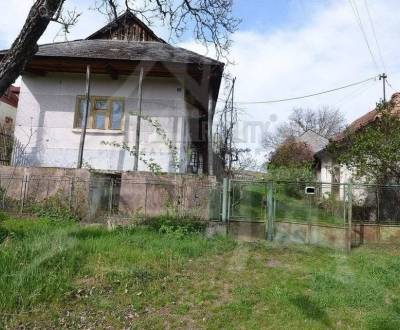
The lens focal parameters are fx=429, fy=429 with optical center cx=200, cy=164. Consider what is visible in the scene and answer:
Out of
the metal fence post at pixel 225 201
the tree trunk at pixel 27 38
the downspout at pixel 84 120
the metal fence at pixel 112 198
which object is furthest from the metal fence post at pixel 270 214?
the tree trunk at pixel 27 38

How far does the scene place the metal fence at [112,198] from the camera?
35.7 feet

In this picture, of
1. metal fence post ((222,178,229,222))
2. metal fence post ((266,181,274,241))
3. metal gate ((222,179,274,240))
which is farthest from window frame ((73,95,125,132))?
metal fence post ((266,181,274,241))

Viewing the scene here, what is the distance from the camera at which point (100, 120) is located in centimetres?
1416

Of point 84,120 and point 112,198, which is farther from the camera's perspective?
point 84,120

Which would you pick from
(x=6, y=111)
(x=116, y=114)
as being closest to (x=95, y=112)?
(x=116, y=114)

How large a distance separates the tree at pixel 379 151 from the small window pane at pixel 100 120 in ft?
25.1

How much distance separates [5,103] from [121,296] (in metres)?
30.5

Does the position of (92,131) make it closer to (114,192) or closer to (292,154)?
(114,192)

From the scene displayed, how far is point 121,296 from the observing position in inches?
253

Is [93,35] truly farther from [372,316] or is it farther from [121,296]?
[372,316]

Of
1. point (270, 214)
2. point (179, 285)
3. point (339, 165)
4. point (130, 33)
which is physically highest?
point (130, 33)

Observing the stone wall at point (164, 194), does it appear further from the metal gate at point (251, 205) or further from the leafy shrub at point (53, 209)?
the leafy shrub at point (53, 209)

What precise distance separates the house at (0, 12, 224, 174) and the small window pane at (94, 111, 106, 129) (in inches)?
1.3

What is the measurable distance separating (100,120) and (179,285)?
336 inches
